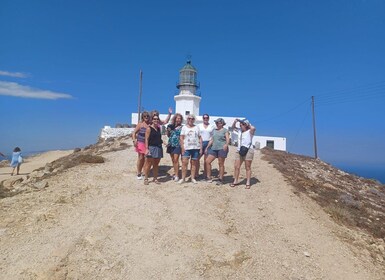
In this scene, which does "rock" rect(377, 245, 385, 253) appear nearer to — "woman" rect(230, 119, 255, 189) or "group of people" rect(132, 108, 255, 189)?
"group of people" rect(132, 108, 255, 189)

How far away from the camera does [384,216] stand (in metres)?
10.3

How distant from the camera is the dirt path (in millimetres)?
5633

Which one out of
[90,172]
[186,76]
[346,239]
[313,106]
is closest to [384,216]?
[346,239]

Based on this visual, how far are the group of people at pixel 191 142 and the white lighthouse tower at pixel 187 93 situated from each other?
30.6 meters

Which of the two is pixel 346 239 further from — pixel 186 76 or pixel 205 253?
pixel 186 76

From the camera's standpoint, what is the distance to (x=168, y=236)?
21.5 feet

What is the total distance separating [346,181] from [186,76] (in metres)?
28.0

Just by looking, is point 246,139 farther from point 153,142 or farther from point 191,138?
point 153,142

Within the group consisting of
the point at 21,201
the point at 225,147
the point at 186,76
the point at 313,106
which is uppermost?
the point at 186,76

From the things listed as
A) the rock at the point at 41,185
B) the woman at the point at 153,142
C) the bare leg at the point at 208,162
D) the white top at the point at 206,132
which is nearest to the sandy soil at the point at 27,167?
the rock at the point at 41,185

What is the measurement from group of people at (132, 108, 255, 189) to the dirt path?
2.67 feet

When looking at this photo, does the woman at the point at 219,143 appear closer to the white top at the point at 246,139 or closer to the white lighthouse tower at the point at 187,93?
the white top at the point at 246,139

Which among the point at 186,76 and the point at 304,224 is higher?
the point at 186,76

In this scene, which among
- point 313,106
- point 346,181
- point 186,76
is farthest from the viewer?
point 186,76
